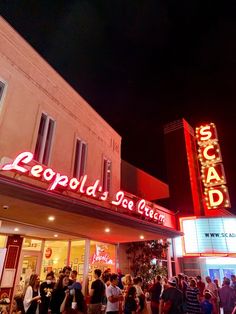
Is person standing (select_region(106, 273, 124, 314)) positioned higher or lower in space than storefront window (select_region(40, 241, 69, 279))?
lower

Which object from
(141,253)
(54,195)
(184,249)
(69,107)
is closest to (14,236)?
(54,195)

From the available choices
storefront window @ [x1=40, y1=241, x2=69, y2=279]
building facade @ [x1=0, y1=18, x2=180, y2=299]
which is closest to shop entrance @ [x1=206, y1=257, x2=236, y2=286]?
building facade @ [x1=0, y1=18, x2=180, y2=299]

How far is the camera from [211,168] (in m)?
20.0

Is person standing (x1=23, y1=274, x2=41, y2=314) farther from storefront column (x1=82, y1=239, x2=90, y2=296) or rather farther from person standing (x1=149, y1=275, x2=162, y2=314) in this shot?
storefront column (x1=82, y1=239, x2=90, y2=296)

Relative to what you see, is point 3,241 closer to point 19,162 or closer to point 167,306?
point 19,162

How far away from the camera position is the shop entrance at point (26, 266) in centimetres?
1156

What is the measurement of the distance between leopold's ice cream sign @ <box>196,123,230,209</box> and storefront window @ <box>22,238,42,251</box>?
1220 centimetres

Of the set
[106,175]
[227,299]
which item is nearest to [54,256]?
[106,175]

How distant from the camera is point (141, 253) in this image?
54.6ft

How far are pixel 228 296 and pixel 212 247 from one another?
6.74 meters

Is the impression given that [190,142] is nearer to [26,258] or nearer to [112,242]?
[112,242]

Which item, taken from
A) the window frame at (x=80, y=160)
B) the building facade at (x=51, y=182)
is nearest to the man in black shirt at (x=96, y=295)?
the building facade at (x=51, y=182)

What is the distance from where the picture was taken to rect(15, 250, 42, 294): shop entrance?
11562 mm

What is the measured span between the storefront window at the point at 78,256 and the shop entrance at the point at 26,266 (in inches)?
66.3
